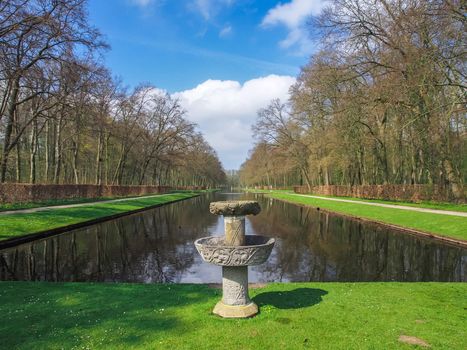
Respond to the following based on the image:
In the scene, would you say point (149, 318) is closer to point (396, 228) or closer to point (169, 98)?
point (396, 228)

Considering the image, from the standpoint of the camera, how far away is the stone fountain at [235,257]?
501 centimetres

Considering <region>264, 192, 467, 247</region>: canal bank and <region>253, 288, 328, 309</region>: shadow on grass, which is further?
<region>264, 192, 467, 247</region>: canal bank

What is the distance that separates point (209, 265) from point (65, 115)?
654 inches

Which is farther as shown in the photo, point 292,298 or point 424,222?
point 424,222

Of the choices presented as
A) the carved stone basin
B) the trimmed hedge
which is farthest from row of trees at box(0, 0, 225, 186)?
the trimmed hedge

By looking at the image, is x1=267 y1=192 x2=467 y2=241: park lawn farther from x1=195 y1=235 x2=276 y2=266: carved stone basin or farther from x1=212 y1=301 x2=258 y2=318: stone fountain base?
x1=195 y1=235 x2=276 y2=266: carved stone basin

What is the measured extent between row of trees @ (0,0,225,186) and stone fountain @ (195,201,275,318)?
490 inches

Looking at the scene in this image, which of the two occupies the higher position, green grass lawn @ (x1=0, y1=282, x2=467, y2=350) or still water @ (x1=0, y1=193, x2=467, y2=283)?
green grass lawn @ (x1=0, y1=282, x2=467, y2=350)

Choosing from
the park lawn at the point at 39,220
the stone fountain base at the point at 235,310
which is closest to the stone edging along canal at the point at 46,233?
the park lawn at the point at 39,220

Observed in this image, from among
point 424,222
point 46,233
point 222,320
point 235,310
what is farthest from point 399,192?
point 222,320

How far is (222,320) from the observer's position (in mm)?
4957

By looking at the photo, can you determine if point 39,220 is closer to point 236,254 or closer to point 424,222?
point 236,254

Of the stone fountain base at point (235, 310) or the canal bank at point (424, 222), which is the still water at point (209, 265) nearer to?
the canal bank at point (424, 222)

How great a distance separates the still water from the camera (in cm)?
897
